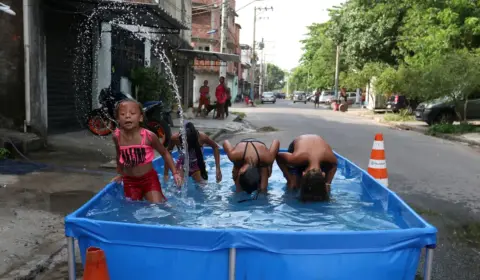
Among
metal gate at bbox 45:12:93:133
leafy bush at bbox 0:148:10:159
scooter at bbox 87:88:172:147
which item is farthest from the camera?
metal gate at bbox 45:12:93:133

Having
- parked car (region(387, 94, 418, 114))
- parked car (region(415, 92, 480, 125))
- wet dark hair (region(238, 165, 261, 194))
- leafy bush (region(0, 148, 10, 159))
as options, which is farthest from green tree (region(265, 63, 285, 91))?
wet dark hair (region(238, 165, 261, 194))

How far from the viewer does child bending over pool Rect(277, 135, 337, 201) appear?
4.52 meters

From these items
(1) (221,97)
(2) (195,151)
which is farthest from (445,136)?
(2) (195,151)

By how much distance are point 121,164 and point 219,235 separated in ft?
6.82

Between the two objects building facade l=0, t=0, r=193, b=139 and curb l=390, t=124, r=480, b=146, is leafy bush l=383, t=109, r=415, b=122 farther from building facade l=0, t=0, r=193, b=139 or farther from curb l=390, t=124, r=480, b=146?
building facade l=0, t=0, r=193, b=139

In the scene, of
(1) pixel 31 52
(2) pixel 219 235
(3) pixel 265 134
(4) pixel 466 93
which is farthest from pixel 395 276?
(4) pixel 466 93

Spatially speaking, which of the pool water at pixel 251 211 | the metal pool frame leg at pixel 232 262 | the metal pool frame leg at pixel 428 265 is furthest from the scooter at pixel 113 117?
the metal pool frame leg at pixel 428 265

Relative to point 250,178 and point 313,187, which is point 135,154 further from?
point 313,187

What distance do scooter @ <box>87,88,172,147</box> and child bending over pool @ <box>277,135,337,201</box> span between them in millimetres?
5080

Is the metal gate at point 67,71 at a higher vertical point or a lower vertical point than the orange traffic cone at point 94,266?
higher

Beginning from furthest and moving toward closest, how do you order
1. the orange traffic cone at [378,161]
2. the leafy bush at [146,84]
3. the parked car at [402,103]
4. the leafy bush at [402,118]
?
the parked car at [402,103] < the leafy bush at [402,118] < the leafy bush at [146,84] < the orange traffic cone at [378,161]

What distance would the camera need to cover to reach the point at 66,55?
457 inches

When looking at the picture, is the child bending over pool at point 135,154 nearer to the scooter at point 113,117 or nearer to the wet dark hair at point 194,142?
the wet dark hair at point 194,142

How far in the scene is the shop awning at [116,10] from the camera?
9719 millimetres
